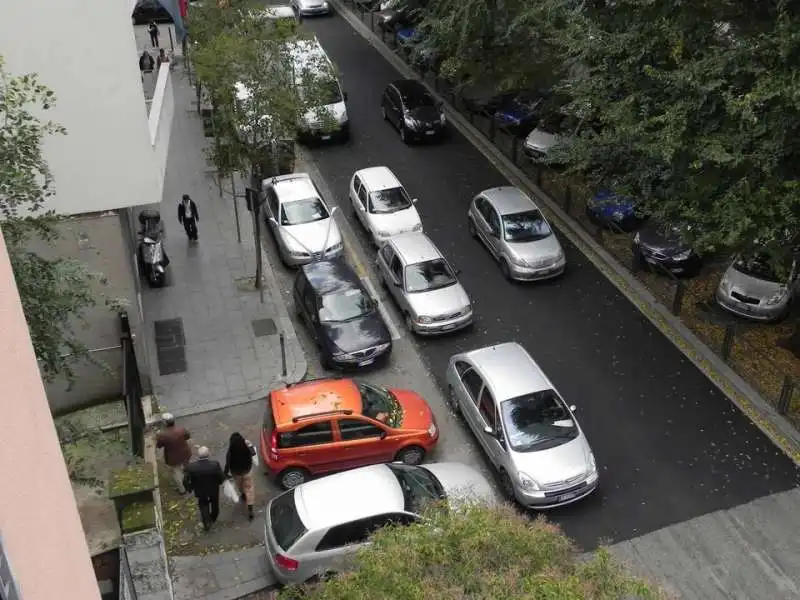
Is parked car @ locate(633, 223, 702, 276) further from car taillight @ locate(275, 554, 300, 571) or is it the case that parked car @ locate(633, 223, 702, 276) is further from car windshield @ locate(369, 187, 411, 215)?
car taillight @ locate(275, 554, 300, 571)

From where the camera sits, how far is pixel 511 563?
→ 287 inches

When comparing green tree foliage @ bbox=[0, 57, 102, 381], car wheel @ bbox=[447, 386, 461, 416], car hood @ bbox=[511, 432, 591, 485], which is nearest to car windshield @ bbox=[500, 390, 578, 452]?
car hood @ bbox=[511, 432, 591, 485]

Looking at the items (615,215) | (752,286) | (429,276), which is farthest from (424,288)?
(752,286)

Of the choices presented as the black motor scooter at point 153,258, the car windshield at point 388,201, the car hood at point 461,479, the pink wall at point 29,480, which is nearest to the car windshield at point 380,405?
the car hood at point 461,479

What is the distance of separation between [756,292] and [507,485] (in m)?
7.55

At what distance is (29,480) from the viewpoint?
353 cm

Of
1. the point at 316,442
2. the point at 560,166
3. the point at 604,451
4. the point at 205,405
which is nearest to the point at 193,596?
the point at 316,442

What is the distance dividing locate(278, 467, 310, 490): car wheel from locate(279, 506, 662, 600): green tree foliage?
228 inches

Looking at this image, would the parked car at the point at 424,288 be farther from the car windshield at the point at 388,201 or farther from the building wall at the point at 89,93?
the building wall at the point at 89,93

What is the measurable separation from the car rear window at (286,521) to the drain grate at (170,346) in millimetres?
5268

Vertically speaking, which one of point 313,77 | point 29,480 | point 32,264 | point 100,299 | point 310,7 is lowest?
point 310,7

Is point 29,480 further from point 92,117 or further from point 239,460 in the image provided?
point 92,117

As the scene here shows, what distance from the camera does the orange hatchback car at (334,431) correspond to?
13.4 m

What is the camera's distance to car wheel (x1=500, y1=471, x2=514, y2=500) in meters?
13.5
